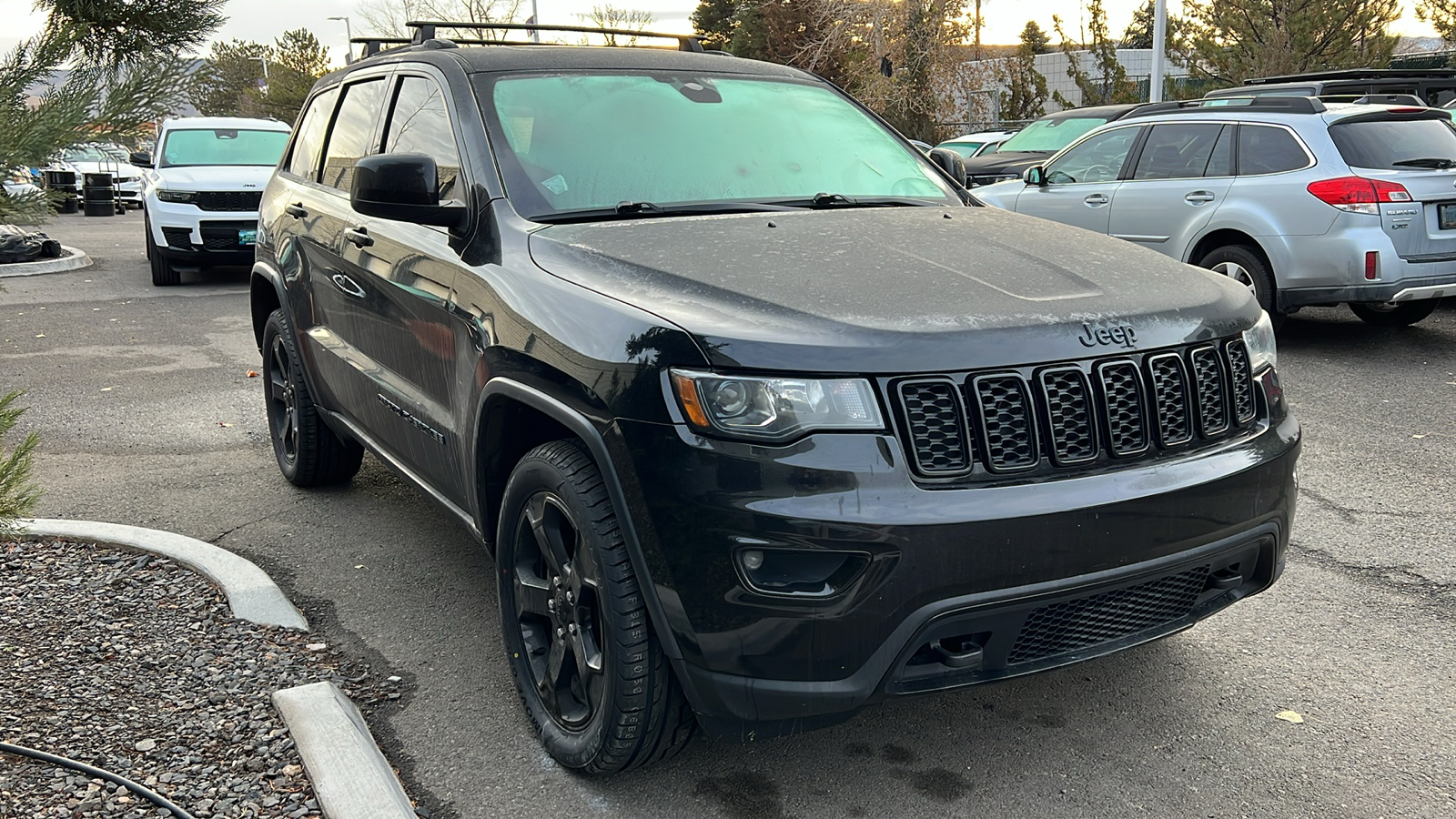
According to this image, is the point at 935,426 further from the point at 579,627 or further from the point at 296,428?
A: the point at 296,428

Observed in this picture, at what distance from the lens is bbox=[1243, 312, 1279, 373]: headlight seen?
122 inches

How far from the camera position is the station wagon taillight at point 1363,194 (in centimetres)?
796

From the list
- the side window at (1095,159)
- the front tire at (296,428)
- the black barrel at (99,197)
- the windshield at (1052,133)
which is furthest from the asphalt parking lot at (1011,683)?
the black barrel at (99,197)

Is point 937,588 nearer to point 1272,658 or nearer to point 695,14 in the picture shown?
point 1272,658

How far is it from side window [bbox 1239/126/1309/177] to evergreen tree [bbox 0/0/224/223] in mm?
7488

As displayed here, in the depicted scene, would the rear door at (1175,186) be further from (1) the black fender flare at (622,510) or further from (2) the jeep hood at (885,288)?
(1) the black fender flare at (622,510)

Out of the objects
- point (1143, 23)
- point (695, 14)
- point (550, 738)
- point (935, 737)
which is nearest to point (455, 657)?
point (550, 738)

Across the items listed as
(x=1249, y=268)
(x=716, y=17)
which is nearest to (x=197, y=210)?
(x=1249, y=268)

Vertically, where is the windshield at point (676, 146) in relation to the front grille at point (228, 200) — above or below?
above

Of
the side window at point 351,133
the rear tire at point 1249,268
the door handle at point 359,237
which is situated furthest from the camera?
the rear tire at point 1249,268

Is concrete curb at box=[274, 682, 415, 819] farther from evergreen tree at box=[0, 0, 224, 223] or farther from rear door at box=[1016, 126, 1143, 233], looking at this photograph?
rear door at box=[1016, 126, 1143, 233]

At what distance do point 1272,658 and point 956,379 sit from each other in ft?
5.86

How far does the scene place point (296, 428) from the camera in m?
5.39

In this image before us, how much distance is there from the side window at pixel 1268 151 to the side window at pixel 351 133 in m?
6.36
